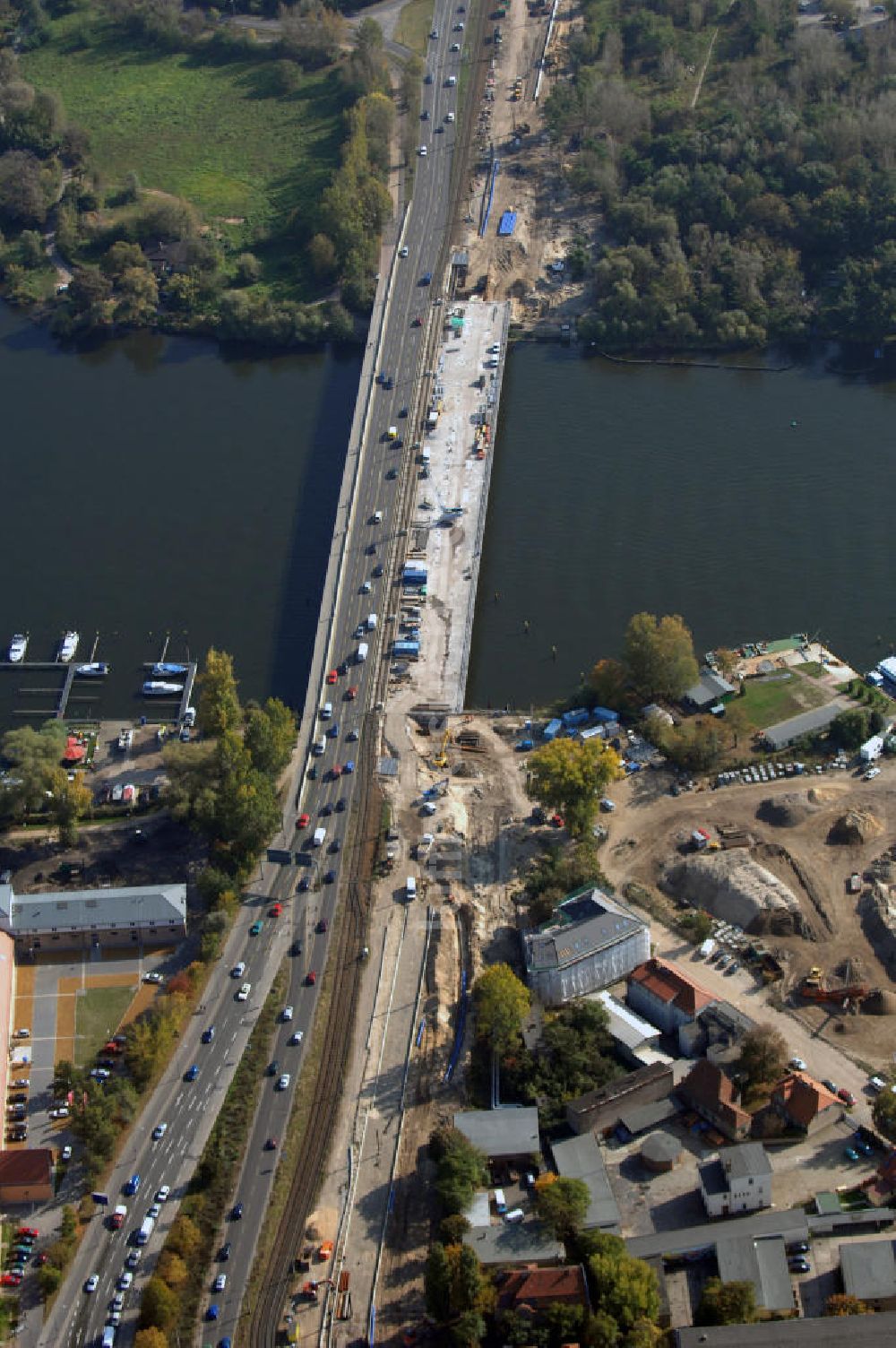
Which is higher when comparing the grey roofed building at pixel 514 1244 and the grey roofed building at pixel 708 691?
the grey roofed building at pixel 708 691

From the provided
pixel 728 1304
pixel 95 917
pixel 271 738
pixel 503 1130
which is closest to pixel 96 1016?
pixel 95 917

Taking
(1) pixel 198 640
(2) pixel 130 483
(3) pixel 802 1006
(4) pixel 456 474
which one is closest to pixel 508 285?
(4) pixel 456 474

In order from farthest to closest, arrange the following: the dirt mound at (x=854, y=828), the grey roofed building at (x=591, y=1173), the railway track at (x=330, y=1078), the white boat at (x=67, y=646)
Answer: the white boat at (x=67, y=646)
the dirt mound at (x=854, y=828)
the grey roofed building at (x=591, y=1173)
the railway track at (x=330, y=1078)

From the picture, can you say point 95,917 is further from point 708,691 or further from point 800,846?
point 708,691

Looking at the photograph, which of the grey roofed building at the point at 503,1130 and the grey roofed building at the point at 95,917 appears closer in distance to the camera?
the grey roofed building at the point at 503,1130

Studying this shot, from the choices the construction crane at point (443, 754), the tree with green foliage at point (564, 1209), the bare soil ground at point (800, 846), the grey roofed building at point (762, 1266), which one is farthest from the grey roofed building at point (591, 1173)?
the construction crane at point (443, 754)

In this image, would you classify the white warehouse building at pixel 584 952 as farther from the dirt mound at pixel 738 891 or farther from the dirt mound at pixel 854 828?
the dirt mound at pixel 854 828

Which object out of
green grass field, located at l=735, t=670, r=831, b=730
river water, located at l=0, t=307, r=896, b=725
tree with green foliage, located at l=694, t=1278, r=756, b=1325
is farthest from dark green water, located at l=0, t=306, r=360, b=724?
tree with green foliage, located at l=694, t=1278, r=756, b=1325
